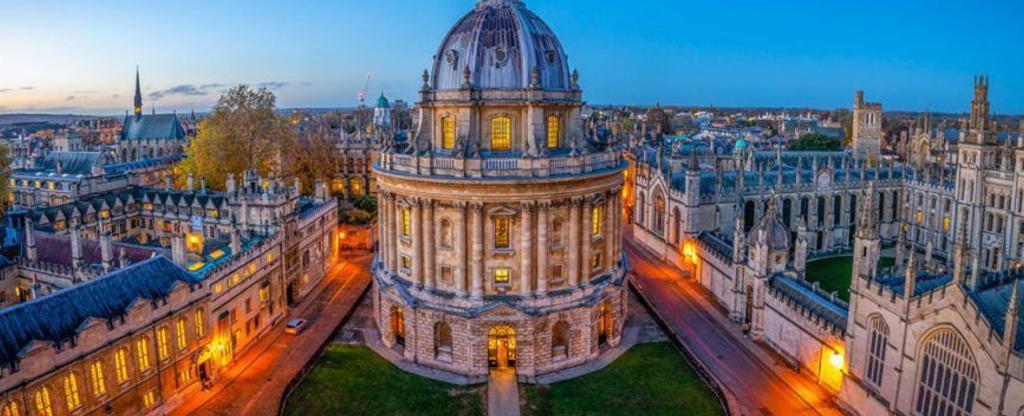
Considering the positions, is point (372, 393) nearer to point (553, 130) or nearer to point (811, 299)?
point (553, 130)

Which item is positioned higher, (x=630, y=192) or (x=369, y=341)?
(x=630, y=192)

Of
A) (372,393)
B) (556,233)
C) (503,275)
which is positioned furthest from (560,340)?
(372,393)

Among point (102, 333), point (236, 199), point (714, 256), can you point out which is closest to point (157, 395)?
point (102, 333)

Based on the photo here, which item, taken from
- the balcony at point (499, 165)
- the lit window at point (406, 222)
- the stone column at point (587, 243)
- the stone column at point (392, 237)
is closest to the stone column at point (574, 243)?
the stone column at point (587, 243)

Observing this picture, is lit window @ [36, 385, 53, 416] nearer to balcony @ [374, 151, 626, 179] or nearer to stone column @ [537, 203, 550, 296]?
balcony @ [374, 151, 626, 179]

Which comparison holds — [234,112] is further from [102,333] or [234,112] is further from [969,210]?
[969,210]

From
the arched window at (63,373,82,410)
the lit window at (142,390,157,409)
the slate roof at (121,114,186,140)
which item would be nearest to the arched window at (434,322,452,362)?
the lit window at (142,390,157,409)
